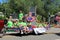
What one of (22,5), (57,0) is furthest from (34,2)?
(57,0)

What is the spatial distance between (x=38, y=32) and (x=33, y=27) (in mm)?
471

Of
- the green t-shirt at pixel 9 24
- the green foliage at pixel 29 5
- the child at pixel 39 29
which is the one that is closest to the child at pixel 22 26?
the green t-shirt at pixel 9 24

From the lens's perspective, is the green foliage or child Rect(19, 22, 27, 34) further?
the green foliage

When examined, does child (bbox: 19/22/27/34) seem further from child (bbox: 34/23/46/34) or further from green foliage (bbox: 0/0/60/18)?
green foliage (bbox: 0/0/60/18)

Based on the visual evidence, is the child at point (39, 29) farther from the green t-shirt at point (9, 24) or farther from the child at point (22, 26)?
the green t-shirt at point (9, 24)

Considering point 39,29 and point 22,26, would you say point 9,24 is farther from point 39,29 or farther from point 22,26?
point 39,29

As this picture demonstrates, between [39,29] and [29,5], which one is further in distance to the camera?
[29,5]

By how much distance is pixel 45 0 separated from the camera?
52312mm

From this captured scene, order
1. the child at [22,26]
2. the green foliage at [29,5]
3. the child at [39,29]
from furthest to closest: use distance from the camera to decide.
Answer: the green foliage at [29,5]
the child at [39,29]
the child at [22,26]

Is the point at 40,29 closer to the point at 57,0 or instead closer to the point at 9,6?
the point at 9,6

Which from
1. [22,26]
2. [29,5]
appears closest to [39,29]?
[22,26]

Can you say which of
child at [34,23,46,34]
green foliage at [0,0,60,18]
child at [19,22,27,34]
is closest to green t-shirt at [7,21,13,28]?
child at [19,22,27,34]

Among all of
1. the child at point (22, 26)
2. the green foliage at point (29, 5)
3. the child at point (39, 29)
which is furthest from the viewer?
the green foliage at point (29, 5)

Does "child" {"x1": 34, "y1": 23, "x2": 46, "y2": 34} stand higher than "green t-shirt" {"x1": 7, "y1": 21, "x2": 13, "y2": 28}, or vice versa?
"green t-shirt" {"x1": 7, "y1": 21, "x2": 13, "y2": 28}
